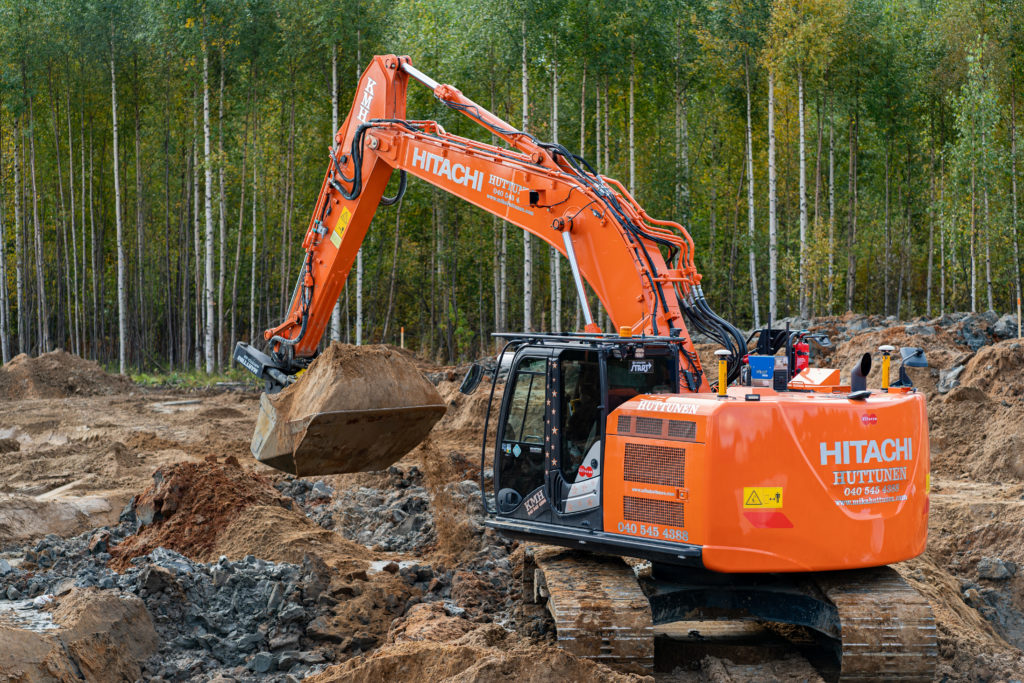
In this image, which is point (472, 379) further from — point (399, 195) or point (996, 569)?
point (996, 569)

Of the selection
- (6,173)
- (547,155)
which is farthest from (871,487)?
(6,173)

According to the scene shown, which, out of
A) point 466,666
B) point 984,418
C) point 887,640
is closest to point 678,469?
point 887,640

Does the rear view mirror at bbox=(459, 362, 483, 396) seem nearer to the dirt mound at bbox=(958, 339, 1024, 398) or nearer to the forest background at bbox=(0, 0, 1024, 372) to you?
the dirt mound at bbox=(958, 339, 1024, 398)

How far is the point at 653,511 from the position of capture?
6008mm

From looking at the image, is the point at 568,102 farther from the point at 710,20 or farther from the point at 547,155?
the point at 547,155

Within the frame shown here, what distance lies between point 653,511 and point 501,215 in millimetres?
3956

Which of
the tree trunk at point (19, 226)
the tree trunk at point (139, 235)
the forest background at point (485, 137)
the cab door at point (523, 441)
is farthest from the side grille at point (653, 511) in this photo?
the tree trunk at point (19, 226)

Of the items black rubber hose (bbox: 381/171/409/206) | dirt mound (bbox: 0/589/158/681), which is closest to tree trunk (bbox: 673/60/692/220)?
black rubber hose (bbox: 381/171/409/206)

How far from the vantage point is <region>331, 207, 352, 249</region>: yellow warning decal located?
1048cm

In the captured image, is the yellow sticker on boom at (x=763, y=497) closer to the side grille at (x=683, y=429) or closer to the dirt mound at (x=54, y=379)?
the side grille at (x=683, y=429)

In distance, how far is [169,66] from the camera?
1090 inches

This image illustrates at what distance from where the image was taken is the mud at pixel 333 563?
20.8ft

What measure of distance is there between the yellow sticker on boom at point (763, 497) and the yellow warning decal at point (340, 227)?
20.0ft

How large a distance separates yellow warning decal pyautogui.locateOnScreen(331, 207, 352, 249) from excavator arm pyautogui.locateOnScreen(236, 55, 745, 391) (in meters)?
0.01
